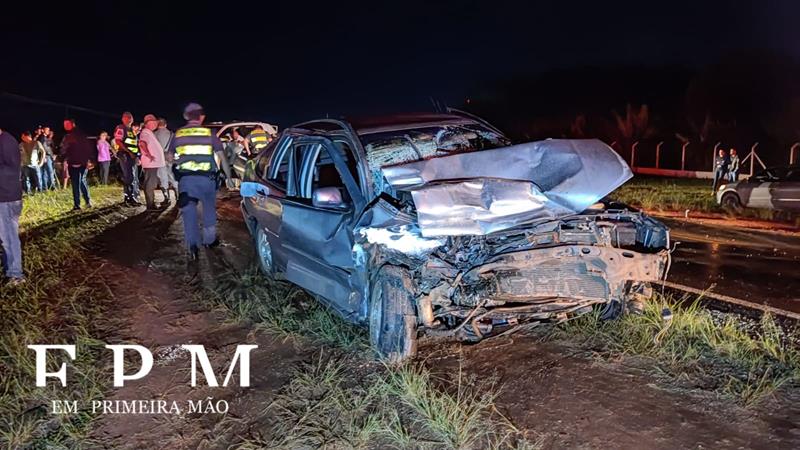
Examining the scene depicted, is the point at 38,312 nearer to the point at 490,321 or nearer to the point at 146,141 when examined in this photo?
the point at 490,321

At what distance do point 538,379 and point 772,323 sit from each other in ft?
7.50

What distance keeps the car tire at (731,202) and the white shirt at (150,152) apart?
11266 mm

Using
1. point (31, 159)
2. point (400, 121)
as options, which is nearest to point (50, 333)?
point (400, 121)

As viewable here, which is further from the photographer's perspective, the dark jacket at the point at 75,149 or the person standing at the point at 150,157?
the dark jacket at the point at 75,149

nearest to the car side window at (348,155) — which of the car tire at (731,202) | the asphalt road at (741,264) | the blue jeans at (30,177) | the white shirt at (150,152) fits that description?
the asphalt road at (741,264)

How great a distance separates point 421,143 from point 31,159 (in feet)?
39.5

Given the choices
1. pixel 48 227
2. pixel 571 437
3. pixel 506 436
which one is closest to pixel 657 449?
pixel 571 437

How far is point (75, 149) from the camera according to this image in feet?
37.5

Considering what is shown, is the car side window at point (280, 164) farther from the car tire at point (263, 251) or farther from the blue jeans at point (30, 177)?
the blue jeans at point (30, 177)

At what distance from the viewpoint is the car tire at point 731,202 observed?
13703 millimetres

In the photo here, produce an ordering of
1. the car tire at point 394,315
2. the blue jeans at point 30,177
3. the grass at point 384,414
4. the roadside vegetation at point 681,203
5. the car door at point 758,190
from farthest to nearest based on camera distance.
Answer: the blue jeans at point 30,177
the car door at point 758,190
the roadside vegetation at point 681,203
the car tire at point 394,315
the grass at point 384,414

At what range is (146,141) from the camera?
423 inches

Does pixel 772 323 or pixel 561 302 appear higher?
pixel 561 302

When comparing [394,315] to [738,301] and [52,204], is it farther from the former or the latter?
[52,204]
